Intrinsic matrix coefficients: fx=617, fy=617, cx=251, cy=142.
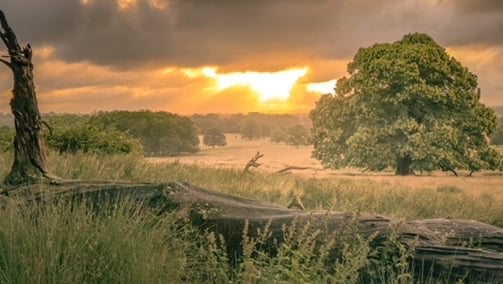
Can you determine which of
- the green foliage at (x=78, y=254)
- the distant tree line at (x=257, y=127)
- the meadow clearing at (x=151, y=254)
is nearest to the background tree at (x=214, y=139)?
the distant tree line at (x=257, y=127)

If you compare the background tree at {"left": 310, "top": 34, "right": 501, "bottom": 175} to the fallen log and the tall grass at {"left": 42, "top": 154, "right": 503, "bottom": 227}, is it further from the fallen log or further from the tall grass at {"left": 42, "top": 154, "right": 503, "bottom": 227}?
the fallen log

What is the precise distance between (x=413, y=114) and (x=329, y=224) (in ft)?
88.0

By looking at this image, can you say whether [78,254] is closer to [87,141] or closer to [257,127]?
[87,141]

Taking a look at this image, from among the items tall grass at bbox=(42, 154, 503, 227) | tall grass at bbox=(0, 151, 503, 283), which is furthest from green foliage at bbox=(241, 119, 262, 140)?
tall grass at bbox=(0, 151, 503, 283)

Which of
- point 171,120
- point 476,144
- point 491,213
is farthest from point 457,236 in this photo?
point 171,120

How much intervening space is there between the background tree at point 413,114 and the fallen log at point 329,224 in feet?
75.4

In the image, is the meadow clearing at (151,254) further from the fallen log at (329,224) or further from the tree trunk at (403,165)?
the tree trunk at (403,165)

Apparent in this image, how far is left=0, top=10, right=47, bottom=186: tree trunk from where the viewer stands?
33.0ft

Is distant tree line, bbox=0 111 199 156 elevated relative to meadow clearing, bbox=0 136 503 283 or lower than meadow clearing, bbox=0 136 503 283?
elevated

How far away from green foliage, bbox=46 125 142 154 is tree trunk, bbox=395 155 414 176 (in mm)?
14493

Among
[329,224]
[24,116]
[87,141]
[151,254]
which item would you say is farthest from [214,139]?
[151,254]

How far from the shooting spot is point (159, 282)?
5223 millimetres

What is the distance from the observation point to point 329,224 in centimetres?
762

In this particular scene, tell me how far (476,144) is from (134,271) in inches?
1206
